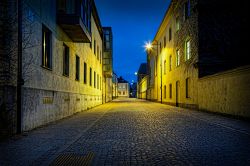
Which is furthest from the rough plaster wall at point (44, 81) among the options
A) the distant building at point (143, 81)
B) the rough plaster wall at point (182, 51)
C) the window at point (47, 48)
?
the distant building at point (143, 81)

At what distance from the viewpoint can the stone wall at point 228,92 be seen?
37.0 feet

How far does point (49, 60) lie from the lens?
1084 centimetres

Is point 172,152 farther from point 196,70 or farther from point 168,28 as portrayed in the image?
point 168,28

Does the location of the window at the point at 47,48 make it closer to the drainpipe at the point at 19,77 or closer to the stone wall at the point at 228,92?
the drainpipe at the point at 19,77

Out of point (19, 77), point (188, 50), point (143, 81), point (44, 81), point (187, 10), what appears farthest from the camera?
point (143, 81)

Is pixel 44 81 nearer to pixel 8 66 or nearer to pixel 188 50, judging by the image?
pixel 8 66

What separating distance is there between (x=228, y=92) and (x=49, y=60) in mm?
9115

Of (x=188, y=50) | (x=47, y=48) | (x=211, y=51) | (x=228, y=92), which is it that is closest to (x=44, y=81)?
(x=47, y=48)

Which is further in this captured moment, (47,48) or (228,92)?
(228,92)

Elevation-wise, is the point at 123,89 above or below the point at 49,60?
below

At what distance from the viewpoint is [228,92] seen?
13.0 metres

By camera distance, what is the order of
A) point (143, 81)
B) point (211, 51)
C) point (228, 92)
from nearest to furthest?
point (228, 92) < point (211, 51) < point (143, 81)

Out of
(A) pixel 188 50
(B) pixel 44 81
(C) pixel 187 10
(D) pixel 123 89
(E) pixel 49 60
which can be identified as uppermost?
(C) pixel 187 10

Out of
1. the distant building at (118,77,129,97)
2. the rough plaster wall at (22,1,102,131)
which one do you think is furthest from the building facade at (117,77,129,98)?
the rough plaster wall at (22,1,102,131)
